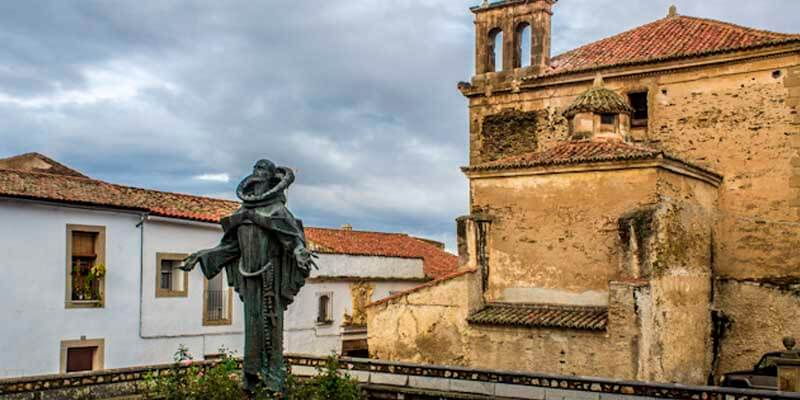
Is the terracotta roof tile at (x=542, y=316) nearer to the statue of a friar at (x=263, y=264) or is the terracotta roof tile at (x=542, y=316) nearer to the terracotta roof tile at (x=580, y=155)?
the terracotta roof tile at (x=580, y=155)

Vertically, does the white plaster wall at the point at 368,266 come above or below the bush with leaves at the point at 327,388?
above

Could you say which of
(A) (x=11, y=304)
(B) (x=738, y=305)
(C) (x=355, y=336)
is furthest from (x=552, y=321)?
(C) (x=355, y=336)

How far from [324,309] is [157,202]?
733 cm

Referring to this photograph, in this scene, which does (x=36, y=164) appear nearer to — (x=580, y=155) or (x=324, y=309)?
(x=324, y=309)

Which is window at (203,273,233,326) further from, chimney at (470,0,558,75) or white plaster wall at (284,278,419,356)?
chimney at (470,0,558,75)

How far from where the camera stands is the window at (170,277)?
2055cm

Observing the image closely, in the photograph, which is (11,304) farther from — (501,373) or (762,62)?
(762,62)

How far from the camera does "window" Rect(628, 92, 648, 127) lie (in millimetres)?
21312

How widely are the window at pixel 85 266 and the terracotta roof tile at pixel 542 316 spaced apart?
8353 millimetres

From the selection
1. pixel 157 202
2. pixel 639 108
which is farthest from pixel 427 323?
pixel 157 202

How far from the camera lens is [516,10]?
23.2 m

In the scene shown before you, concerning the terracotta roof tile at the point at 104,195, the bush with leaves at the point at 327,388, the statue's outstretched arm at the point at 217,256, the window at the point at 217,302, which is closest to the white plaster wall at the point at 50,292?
the terracotta roof tile at the point at 104,195

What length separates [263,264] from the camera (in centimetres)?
908

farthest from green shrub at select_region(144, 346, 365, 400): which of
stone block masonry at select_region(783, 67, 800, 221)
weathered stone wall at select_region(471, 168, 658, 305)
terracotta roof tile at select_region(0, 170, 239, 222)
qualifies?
stone block masonry at select_region(783, 67, 800, 221)
